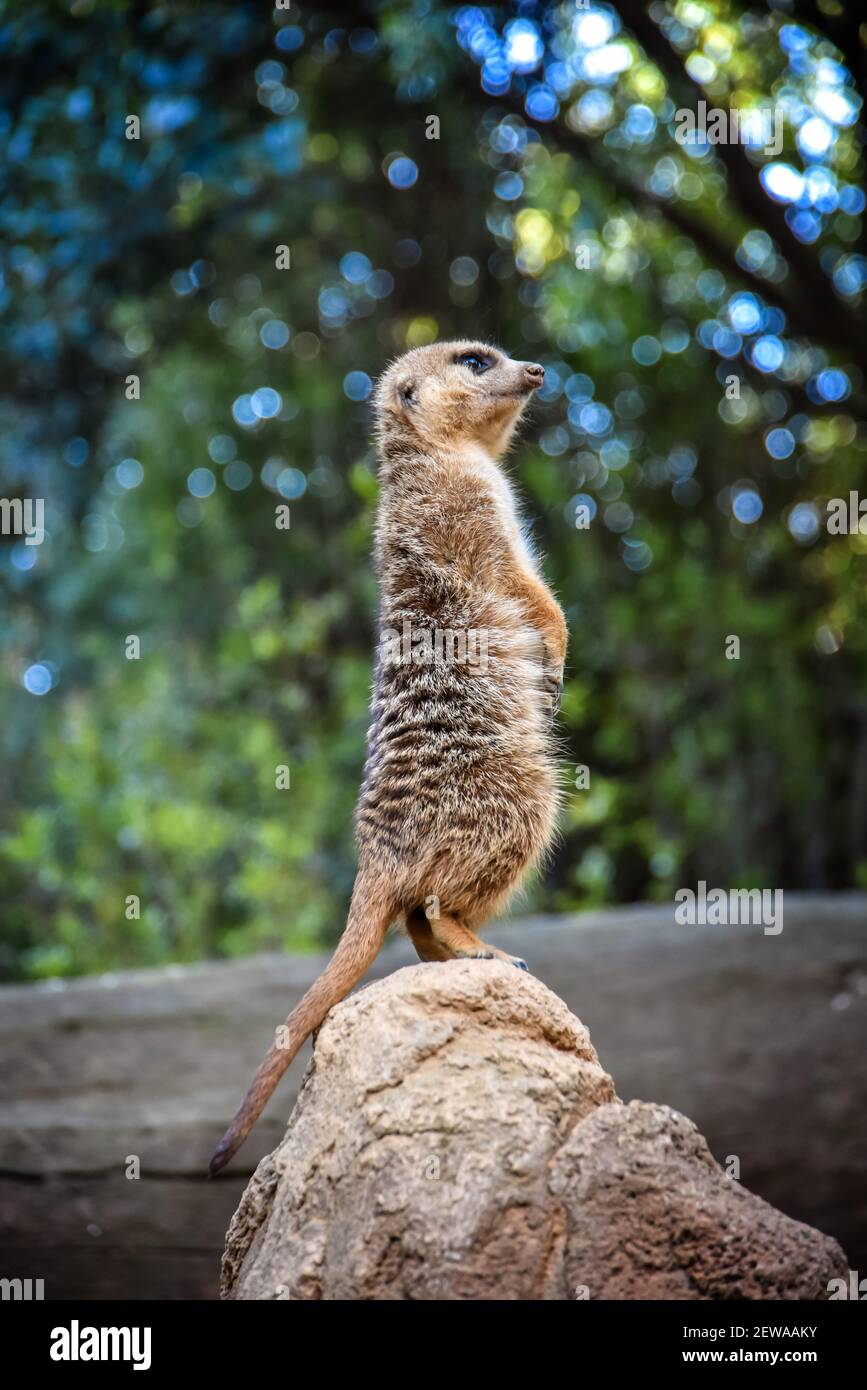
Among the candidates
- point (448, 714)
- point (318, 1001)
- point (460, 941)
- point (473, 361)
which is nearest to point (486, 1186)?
point (318, 1001)

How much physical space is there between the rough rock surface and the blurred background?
4.23m

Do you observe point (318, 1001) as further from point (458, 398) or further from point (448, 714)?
point (458, 398)

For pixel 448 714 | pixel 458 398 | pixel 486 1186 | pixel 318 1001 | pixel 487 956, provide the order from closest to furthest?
pixel 486 1186, pixel 318 1001, pixel 487 956, pixel 448 714, pixel 458 398

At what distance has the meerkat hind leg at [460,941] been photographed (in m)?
3.04

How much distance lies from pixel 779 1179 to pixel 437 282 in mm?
6924

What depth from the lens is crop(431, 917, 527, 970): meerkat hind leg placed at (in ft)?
9.96

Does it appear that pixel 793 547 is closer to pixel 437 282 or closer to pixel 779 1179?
pixel 437 282

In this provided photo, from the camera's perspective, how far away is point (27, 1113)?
5.02m

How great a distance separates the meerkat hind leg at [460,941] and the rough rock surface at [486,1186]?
0.71ft

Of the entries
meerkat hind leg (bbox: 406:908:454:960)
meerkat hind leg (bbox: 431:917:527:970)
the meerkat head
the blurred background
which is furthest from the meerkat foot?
the blurred background

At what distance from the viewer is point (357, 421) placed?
9.78 m

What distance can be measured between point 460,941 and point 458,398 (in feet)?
4.90

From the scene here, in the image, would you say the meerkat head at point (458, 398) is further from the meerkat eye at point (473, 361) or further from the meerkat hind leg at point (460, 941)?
the meerkat hind leg at point (460, 941)

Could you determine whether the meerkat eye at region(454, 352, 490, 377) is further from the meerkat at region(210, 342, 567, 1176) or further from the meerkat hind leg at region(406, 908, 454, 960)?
the meerkat hind leg at region(406, 908, 454, 960)
